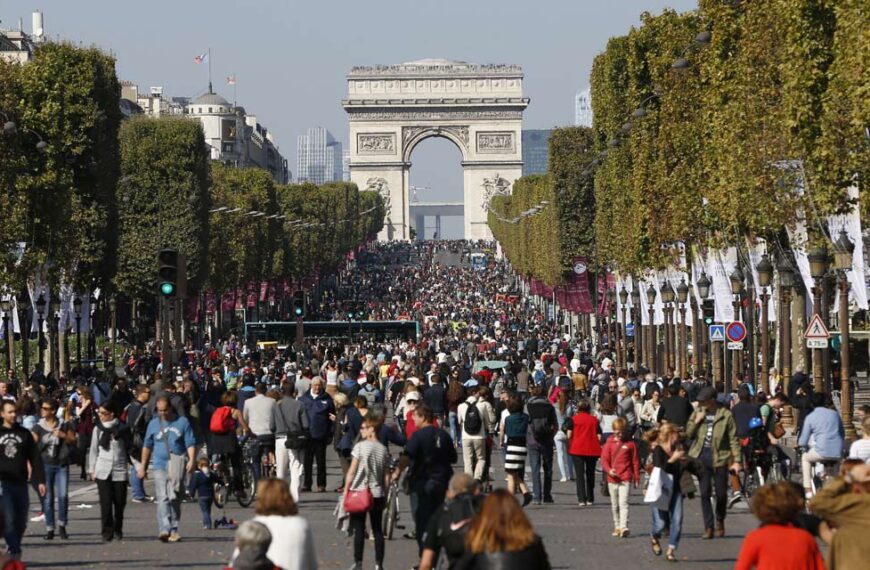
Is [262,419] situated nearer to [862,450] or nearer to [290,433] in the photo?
[290,433]

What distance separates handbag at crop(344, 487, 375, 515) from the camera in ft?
62.7

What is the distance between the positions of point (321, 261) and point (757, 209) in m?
101

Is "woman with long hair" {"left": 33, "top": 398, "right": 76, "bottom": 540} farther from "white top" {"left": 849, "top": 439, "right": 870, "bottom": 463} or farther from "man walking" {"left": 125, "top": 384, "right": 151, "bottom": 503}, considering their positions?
"white top" {"left": 849, "top": 439, "right": 870, "bottom": 463}

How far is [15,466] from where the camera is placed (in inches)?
770

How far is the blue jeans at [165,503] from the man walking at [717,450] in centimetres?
545

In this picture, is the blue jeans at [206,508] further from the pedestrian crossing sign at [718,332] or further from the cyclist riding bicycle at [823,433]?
the pedestrian crossing sign at [718,332]

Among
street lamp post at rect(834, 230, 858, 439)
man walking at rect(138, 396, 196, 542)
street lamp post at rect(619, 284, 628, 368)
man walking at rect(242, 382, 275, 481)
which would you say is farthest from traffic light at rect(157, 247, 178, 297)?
street lamp post at rect(619, 284, 628, 368)

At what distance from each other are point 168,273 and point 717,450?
29.9 feet

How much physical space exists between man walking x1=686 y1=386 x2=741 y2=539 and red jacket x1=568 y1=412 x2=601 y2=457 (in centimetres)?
345

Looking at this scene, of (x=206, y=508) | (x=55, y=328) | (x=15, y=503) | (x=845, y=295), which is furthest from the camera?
(x=55, y=328)

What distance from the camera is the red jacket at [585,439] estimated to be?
88.8 ft

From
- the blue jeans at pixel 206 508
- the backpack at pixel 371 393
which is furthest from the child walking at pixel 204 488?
the backpack at pixel 371 393

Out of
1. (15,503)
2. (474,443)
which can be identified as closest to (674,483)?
(474,443)

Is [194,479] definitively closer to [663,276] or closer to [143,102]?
[663,276]
